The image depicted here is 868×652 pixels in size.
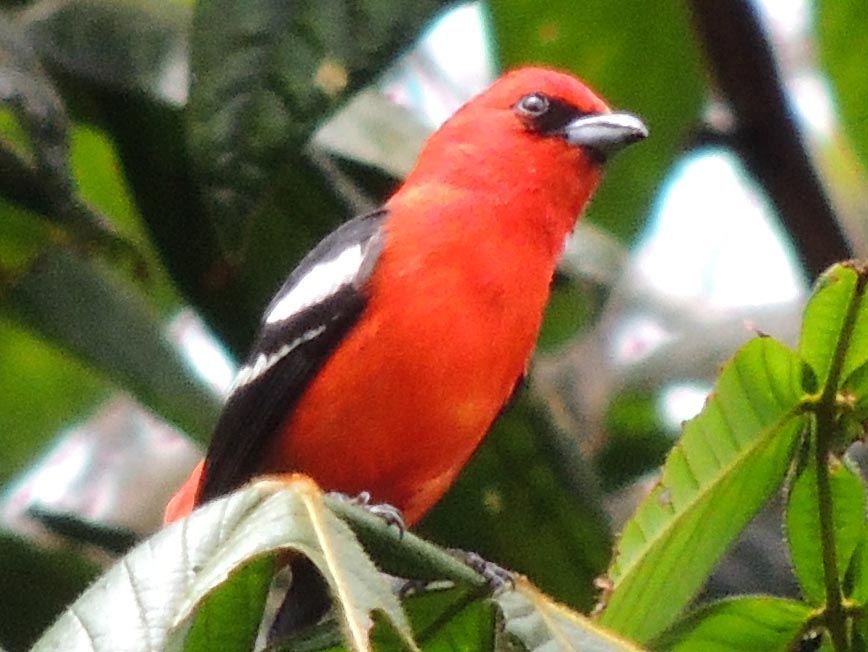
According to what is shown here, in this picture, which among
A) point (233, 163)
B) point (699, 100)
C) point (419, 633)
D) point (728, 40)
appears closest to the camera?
point (419, 633)

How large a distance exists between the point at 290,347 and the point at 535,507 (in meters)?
0.51

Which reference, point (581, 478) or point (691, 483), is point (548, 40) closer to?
point (581, 478)

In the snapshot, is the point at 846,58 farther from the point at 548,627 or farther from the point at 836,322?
the point at 548,627

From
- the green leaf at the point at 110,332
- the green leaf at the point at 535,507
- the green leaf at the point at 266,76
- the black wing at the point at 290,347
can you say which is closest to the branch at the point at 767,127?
the green leaf at the point at 535,507

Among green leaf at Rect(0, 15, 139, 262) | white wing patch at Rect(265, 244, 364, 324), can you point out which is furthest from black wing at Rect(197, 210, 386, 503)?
green leaf at Rect(0, 15, 139, 262)

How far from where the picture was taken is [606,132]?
109 inches

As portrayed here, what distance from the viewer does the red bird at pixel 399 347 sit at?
2.41 metres

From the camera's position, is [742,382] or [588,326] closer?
[742,382]

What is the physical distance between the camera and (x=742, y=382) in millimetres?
1589

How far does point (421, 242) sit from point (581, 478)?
0.50m

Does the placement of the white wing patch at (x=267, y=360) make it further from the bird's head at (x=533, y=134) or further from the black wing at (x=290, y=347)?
the bird's head at (x=533, y=134)

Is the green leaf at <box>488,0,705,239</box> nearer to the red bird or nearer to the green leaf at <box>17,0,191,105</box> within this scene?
the red bird

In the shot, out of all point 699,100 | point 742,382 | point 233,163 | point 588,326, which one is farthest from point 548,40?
point 742,382

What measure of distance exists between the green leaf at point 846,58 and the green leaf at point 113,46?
4.12 feet
